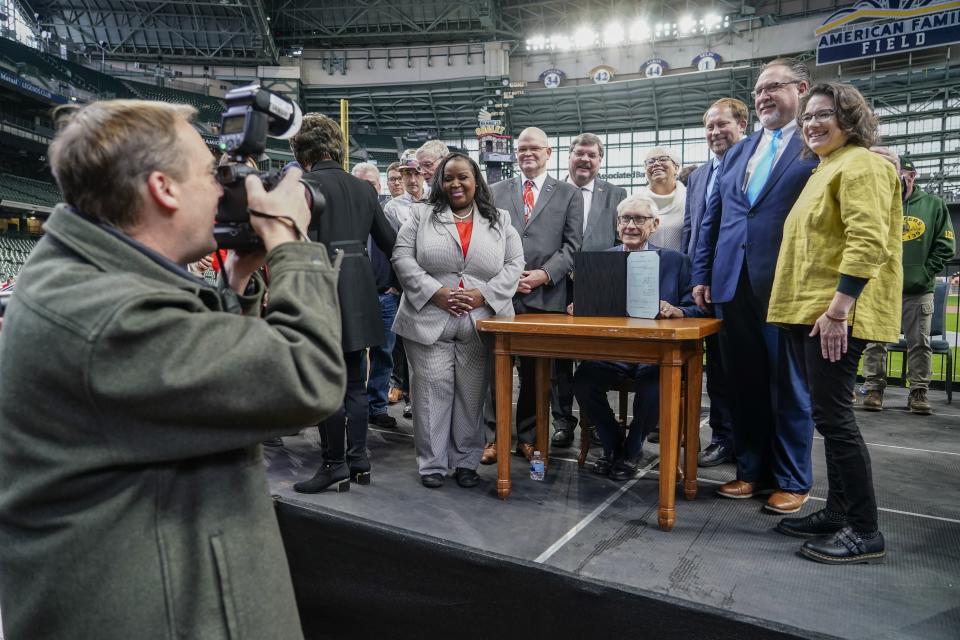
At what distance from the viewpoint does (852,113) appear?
192 cm

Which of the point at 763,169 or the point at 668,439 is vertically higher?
the point at 763,169

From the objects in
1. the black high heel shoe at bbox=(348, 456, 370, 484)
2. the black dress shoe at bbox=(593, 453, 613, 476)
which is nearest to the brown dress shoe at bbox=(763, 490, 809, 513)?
the black dress shoe at bbox=(593, 453, 613, 476)

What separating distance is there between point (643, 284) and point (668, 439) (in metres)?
0.65

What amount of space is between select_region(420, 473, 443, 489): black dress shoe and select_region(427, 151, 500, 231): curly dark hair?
3.82 ft

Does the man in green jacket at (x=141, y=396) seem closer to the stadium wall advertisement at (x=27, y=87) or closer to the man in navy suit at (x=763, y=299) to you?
the man in navy suit at (x=763, y=299)

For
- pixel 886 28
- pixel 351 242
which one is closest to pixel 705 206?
pixel 351 242

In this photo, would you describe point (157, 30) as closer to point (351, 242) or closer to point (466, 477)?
point (351, 242)

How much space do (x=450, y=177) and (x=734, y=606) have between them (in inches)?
79.0

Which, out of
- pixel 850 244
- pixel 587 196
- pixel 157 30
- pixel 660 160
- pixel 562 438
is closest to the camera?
pixel 850 244

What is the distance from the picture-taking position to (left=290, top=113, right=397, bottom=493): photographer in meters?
2.60

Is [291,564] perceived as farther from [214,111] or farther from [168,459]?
[214,111]

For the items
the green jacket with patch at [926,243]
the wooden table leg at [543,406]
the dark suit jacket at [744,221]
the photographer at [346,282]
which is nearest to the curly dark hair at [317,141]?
the photographer at [346,282]

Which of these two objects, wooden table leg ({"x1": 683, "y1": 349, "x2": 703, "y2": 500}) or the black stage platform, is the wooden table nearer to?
wooden table leg ({"x1": 683, "y1": 349, "x2": 703, "y2": 500})

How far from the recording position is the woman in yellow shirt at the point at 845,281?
183cm
